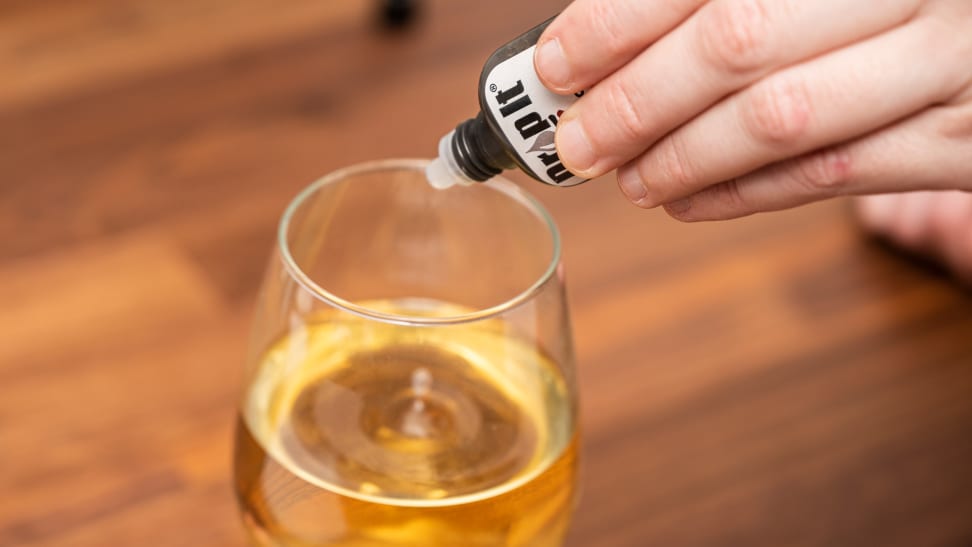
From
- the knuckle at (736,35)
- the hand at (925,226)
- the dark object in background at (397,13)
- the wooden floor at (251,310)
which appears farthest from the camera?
the dark object in background at (397,13)

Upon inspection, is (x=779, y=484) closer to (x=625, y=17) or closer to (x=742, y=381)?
(x=742, y=381)

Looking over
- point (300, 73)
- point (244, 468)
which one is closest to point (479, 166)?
point (244, 468)

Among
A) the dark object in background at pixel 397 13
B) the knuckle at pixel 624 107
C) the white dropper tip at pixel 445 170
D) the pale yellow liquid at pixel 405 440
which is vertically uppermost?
the knuckle at pixel 624 107

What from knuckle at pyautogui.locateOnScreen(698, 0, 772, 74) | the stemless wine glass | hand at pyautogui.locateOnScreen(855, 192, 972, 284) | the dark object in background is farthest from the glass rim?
the dark object in background

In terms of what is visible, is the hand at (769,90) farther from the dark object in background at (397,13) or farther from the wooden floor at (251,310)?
the dark object in background at (397,13)

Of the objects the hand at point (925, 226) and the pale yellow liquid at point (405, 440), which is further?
the hand at point (925, 226)

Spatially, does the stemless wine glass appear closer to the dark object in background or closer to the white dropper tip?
the white dropper tip

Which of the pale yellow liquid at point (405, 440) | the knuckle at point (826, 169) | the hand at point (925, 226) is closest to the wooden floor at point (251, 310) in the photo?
the hand at point (925, 226)
